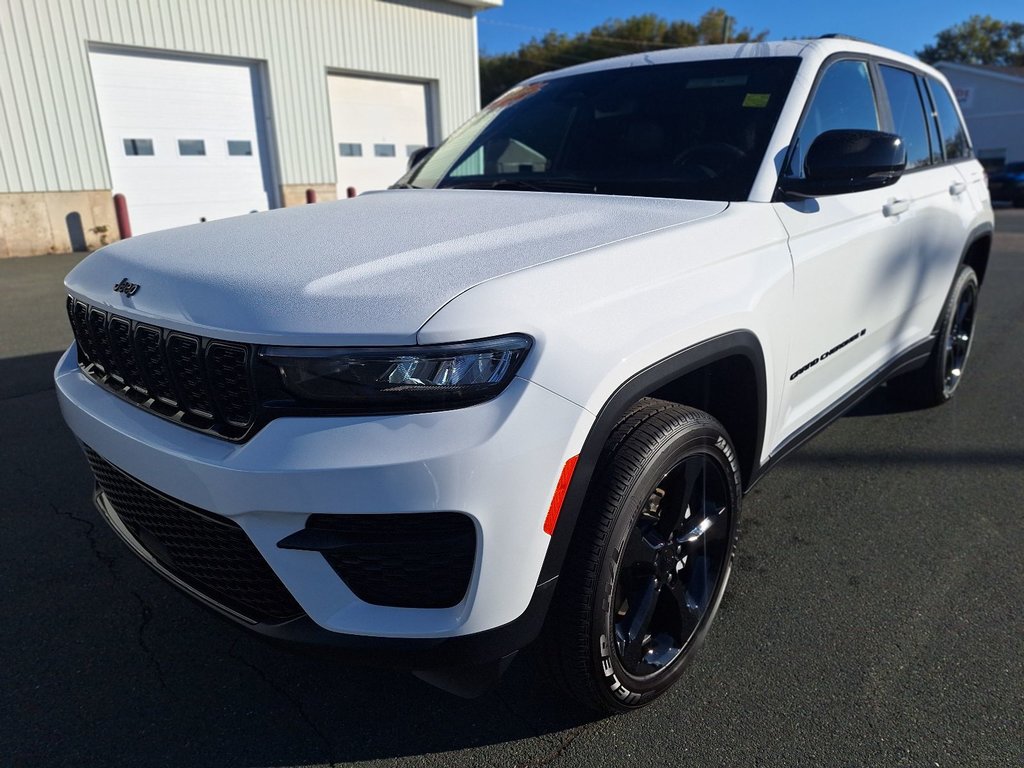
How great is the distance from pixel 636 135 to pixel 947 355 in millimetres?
2539

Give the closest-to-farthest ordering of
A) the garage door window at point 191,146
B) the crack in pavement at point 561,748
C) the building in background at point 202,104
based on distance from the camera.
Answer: the crack in pavement at point 561,748 < the building in background at point 202,104 < the garage door window at point 191,146

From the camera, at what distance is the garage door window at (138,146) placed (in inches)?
496

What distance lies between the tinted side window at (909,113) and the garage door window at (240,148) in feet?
41.6

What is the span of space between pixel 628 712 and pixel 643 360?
1.00 m

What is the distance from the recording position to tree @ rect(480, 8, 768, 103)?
4347 cm

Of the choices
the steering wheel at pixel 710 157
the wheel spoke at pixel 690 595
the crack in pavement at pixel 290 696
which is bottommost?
the crack in pavement at pixel 290 696

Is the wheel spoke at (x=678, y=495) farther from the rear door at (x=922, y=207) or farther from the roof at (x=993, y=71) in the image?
the roof at (x=993, y=71)

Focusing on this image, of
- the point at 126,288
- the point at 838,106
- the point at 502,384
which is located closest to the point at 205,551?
the point at 126,288

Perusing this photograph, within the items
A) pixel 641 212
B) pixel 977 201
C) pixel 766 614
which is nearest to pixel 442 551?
pixel 641 212

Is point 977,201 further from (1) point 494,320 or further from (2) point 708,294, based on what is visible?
(1) point 494,320

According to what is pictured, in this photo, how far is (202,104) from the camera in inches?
524

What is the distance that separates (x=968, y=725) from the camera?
1966 millimetres

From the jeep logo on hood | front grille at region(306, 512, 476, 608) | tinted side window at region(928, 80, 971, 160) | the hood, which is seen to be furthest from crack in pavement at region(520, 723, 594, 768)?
tinted side window at region(928, 80, 971, 160)

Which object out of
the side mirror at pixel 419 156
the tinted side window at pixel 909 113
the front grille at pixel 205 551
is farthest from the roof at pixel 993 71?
the front grille at pixel 205 551
